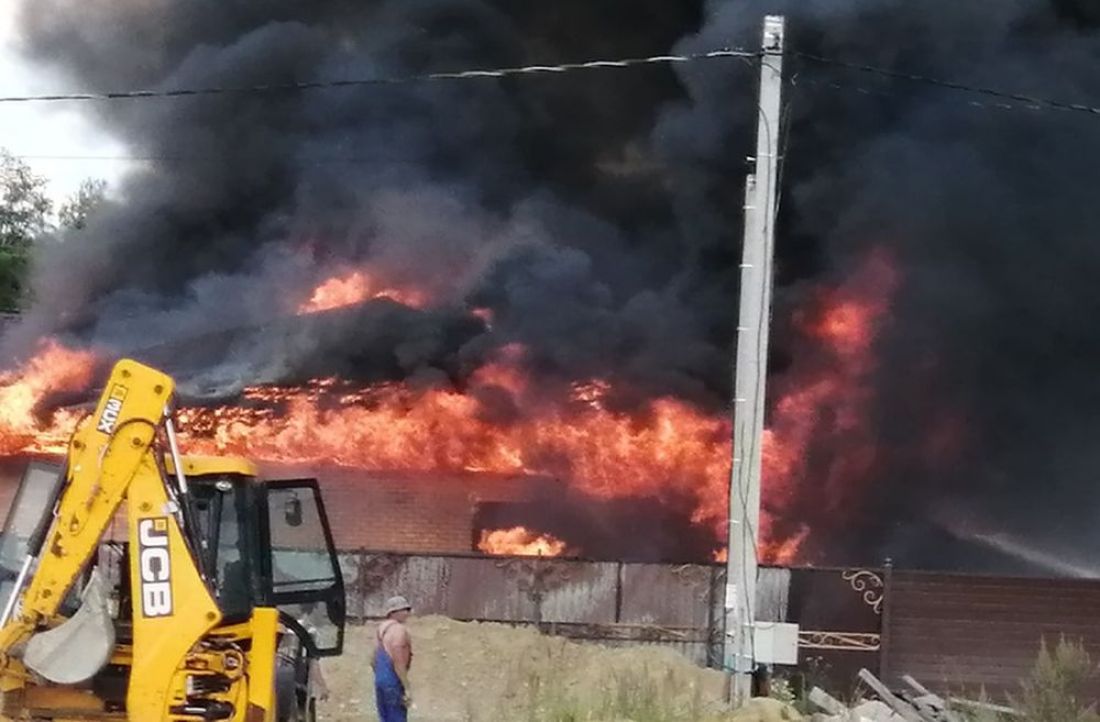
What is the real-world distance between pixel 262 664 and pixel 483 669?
736 cm

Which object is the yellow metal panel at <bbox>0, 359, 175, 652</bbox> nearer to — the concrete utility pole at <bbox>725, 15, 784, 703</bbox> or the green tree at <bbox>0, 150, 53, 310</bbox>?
the concrete utility pole at <bbox>725, 15, 784, 703</bbox>

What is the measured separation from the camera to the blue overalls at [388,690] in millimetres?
9883

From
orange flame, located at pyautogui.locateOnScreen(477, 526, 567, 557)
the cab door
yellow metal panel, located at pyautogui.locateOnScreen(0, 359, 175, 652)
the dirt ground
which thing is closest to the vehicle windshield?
yellow metal panel, located at pyautogui.locateOnScreen(0, 359, 175, 652)

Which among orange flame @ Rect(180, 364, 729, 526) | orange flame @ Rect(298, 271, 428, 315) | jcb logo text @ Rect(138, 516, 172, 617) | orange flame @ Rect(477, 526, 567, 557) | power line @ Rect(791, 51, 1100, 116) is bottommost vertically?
jcb logo text @ Rect(138, 516, 172, 617)

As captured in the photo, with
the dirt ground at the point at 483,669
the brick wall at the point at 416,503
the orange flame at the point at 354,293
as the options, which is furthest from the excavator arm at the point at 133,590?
the orange flame at the point at 354,293

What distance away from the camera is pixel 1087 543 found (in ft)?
68.2

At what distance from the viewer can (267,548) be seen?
350 inches

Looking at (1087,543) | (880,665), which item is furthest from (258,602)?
(1087,543)

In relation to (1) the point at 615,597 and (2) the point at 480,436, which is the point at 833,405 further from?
(1) the point at 615,597

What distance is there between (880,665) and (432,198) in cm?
903

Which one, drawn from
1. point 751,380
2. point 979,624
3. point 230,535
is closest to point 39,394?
point 751,380

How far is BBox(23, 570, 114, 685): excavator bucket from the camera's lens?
25.9ft

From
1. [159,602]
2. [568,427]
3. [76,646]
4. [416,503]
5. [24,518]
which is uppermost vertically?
[568,427]

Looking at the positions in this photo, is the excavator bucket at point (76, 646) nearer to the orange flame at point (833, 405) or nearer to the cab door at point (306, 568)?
the cab door at point (306, 568)
